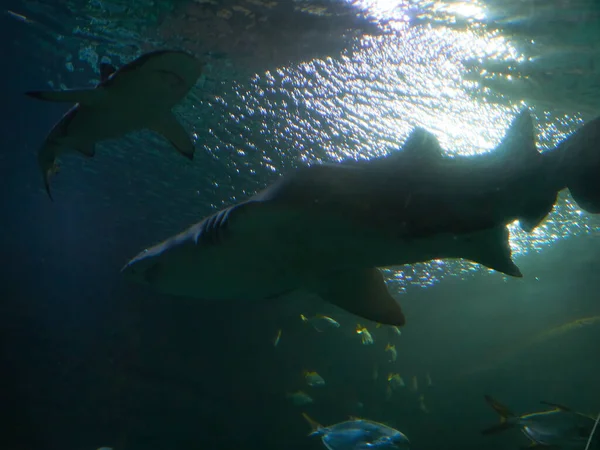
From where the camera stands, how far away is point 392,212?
1910mm

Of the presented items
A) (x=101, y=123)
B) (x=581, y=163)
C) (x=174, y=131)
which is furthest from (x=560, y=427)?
(x=101, y=123)

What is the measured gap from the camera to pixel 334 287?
8.36 ft

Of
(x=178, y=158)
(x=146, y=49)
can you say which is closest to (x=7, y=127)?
(x=178, y=158)

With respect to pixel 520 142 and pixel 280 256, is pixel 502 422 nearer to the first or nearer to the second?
pixel 520 142

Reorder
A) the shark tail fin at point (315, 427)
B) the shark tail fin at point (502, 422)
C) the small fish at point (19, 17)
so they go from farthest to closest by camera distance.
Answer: the shark tail fin at point (315, 427), the shark tail fin at point (502, 422), the small fish at point (19, 17)

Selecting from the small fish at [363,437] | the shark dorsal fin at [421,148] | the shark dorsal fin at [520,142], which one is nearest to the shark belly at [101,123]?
the shark dorsal fin at [421,148]

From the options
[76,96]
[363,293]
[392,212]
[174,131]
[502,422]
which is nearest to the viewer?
[392,212]

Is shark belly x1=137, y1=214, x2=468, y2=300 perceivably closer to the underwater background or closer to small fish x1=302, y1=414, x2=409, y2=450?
the underwater background

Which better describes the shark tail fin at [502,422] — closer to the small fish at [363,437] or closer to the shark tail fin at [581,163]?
the small fish at [363,437]

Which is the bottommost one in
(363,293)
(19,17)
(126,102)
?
(363,293)

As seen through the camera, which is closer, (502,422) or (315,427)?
(502,422)

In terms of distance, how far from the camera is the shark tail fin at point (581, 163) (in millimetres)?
1897

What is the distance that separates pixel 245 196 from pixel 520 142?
7.45 metres

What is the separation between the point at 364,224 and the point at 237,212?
590 millimetres
